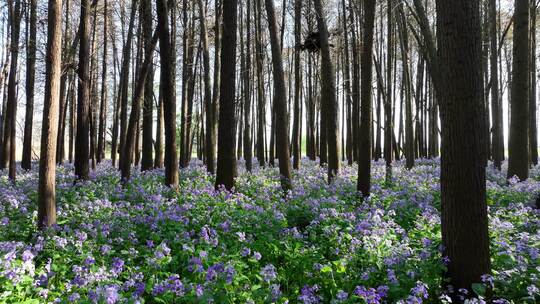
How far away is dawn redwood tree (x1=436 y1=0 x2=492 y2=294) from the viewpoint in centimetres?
412

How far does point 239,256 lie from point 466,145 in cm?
252

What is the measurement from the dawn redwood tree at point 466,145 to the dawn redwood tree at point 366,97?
4576 millimetres

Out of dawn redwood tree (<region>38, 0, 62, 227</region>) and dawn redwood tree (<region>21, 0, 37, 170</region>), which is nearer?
dawn redwood tree (<region>38, 0, 62, 227</region>)

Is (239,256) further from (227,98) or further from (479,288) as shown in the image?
(227,98)

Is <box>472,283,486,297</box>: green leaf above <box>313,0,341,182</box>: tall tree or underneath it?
underneath

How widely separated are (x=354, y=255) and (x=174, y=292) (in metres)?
1.99

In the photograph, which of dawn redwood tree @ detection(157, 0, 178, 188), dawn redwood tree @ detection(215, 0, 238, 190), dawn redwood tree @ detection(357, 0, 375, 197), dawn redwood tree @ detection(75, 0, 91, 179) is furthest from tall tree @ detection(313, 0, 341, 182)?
dawn redwood tree @ detection(75, 0, 91, 179)

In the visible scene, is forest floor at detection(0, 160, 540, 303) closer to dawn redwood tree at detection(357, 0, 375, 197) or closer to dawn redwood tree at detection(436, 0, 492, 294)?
dawn redwood tree at detection(436, 0, 492, 294)

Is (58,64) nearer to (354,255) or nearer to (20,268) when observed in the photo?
(20,268)

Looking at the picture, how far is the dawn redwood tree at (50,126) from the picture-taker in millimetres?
5969

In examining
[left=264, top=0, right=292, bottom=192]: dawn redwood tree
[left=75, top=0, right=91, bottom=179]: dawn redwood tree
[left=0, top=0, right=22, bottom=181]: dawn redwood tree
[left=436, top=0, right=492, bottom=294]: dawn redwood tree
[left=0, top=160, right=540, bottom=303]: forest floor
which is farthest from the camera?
[left=0, top=0, right=22, bottom=181]: dawn redwood tree

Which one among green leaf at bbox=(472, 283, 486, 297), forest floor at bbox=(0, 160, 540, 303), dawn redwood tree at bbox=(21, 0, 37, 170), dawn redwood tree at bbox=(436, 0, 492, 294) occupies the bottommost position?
green leaf at bbox=(472, 283, 486, 297)

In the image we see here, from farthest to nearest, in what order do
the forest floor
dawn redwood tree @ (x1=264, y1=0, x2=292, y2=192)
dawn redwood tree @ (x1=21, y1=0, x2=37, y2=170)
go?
dawn redwood tree @ (x1=21, y1=0, x2=37, y2=170) → dawn redwood tree @ (x1=264, y1=0, x2=292, y2=192) → the forest floor

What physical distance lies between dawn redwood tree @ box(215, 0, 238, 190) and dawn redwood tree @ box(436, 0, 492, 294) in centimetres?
591
